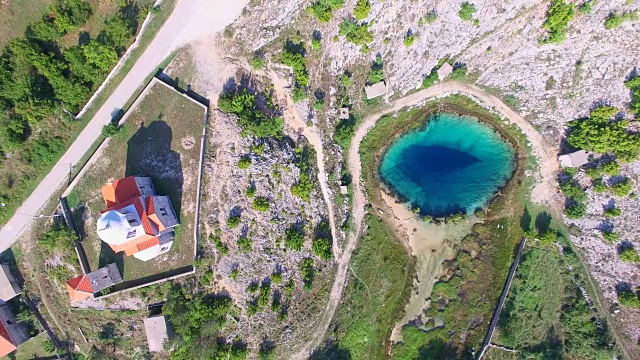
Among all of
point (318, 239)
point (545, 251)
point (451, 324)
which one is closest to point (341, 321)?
point (318, 239)

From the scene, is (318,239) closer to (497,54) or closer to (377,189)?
(377,189)

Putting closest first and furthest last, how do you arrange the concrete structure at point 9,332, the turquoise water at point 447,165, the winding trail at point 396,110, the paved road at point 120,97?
the concrete structure at point 9,332 < the paved road at point 120,97 < the winding trail at point 396,110 < the turquoise water at point 447,165

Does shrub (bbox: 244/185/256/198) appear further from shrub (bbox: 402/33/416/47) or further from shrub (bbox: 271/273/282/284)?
shrub (bbox: 402/33/416/47)

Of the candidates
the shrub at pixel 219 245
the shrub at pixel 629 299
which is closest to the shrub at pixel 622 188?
the shrub at pixel 629 299

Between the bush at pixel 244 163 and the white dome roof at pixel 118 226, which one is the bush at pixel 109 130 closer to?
the white dome roof at pixel 118 226

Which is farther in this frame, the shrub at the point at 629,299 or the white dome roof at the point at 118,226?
the shrub at the point at 629,299

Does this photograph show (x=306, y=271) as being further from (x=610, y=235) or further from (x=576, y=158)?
(x=610, y=235)

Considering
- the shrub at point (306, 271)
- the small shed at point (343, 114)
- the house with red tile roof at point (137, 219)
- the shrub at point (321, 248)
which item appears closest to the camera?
the house with red tile roof at point (137, 219)
